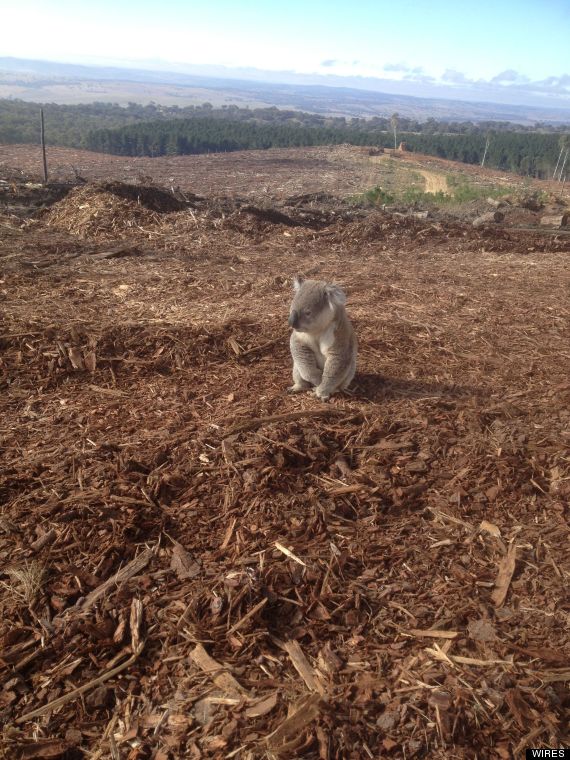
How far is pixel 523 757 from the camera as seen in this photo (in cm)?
271

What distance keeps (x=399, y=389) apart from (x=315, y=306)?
1646 millimetres

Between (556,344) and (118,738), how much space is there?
7547 millimetres

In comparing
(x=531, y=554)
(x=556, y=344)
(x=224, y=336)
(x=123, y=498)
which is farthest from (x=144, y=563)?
(x=556, y=344)

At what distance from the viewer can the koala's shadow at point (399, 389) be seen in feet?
20.4

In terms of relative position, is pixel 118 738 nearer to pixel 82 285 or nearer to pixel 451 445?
pixel 451 445

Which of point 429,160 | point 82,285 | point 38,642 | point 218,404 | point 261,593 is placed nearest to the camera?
point 38,642

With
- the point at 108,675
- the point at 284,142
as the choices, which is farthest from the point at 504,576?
the point at 284,142

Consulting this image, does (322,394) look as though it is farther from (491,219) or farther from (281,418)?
(491,219)

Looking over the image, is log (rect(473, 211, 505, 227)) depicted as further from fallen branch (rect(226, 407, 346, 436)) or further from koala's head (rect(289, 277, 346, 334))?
fallen branch (rect(226, 407, 346, 436))

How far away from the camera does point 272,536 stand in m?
4.11

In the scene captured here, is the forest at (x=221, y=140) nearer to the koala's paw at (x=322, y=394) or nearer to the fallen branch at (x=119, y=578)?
the koala's paw at (x=322, y=394)

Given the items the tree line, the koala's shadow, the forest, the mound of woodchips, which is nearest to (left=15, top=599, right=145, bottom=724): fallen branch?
the koala's shadow

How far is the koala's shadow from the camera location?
6.21 m

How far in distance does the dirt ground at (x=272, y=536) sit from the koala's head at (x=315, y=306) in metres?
0.92
